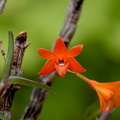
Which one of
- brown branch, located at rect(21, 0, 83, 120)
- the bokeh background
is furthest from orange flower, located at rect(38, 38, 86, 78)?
the bokeh background

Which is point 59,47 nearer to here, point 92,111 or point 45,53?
point 45,53

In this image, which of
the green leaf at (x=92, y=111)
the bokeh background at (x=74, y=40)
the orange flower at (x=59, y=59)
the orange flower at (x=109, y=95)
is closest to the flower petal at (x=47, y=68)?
the orange flower at (x=59, y=59)

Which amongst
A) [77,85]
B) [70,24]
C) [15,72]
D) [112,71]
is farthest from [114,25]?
[15,72]

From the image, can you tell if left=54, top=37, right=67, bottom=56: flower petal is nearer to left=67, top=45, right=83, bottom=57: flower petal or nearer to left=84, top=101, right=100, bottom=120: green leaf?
left=67, top=45, right=83, bottom=57: flower petal

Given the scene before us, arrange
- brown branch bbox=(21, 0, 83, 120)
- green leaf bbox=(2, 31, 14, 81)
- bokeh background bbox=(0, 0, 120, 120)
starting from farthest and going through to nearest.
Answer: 1. bokeh background bbox=(0, 0, 120, 120)
2. brown branch bbox=(21, 0, 83, 120)
3. green leaf bbox=(2, 31, 14, 81)

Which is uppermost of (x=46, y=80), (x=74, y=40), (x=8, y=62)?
(x=8, y=62)

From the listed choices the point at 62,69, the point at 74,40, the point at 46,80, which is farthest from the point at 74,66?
the point at 74,40
